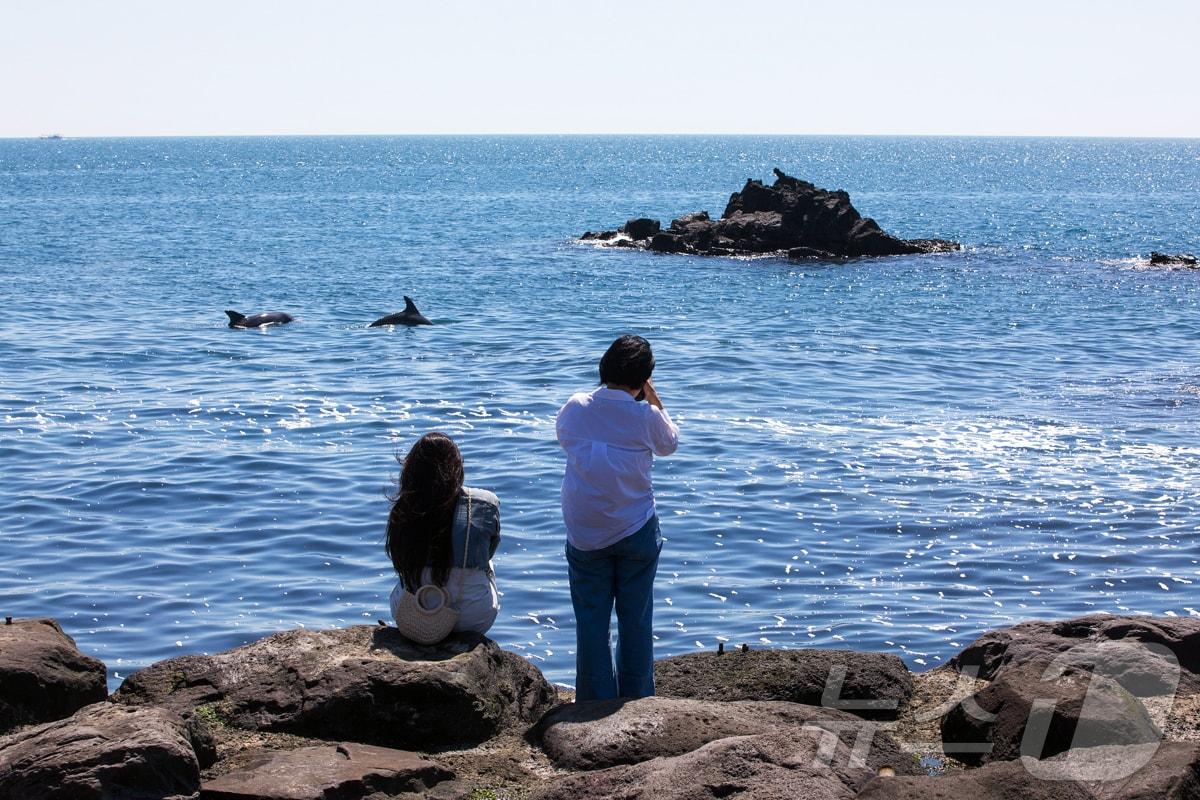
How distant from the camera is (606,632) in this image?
727 centimetres

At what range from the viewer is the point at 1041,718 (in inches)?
238

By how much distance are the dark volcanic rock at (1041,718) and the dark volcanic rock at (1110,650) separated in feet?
1.19

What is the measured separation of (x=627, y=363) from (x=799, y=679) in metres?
2.23

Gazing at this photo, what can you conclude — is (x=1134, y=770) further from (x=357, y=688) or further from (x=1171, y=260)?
(x=1171, y=260)

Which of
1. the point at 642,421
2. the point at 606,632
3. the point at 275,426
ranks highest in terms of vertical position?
the point at 642,421

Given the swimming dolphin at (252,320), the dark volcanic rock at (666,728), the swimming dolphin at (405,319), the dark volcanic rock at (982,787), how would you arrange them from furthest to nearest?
the swimming dolphin at (405,319) → the swimming dolphin at (252,320) → the dark volcanic rock at (666,728) → the dark volcanic rock at (982,787)

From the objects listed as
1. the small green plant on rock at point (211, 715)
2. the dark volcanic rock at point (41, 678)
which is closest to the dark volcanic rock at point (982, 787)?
the small green plant on rock at point (211, 715)

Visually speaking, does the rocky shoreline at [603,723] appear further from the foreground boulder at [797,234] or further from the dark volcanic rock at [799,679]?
the foreground boulder at [797,234]

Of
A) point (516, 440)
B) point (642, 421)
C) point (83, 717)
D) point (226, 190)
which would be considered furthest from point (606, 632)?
point (226, 190)

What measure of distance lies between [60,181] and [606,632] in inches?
4806

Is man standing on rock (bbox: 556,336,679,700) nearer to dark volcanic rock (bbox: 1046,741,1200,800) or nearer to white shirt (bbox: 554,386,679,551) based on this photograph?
white shirt (bbox: 554,386,679,551)

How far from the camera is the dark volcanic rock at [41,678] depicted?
6473 millimetres

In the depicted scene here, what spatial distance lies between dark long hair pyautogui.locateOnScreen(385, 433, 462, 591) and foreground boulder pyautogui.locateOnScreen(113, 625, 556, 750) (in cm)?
43

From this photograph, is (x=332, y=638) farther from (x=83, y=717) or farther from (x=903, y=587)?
(x=903, y=587)
